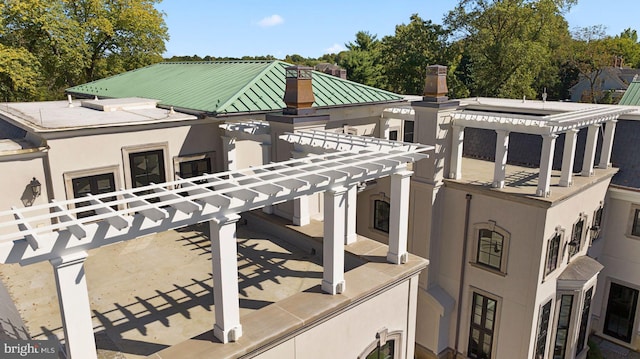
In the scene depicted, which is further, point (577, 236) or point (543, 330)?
point (577, 236)

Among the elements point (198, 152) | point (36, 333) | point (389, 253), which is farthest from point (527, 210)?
point (36, 333)

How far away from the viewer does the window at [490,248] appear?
1627 centimetres

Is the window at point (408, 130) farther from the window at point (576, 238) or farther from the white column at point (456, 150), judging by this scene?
the window at point (576, 238)

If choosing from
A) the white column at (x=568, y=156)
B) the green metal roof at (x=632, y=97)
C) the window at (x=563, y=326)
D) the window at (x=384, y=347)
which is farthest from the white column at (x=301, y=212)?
the green metal roof at (x=632, y=97)

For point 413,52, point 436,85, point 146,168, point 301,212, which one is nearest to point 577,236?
point 436,85

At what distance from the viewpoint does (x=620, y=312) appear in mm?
20094

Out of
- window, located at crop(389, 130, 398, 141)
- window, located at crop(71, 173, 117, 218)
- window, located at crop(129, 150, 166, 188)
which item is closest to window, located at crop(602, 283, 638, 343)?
window, located at crop(389, 130, 398, 141)

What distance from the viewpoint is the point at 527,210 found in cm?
1519

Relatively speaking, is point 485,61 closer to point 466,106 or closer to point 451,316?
point 466,106

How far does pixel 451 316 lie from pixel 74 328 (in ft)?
49.1

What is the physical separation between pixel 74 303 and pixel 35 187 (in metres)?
7.43

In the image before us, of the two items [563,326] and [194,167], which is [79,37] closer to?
[194,167]

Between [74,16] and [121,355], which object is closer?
[121,355]

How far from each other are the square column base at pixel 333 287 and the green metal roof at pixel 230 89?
7.34 m
